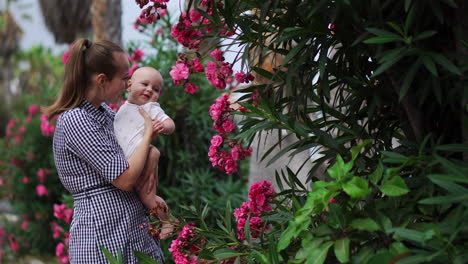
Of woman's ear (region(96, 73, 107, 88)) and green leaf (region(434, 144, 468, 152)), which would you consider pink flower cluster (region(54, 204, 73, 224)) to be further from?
green leaf (region(434, 144, 468, 152))

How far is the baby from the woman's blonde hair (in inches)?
5.8

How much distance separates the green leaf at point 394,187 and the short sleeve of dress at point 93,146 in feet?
4.22

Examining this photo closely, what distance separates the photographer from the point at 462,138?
2.13 metres

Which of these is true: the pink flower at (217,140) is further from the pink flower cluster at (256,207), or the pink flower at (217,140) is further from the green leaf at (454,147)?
the green leaf at (454,147)

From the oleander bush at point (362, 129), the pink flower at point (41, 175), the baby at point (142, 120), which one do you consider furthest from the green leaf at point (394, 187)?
the pink flower at point (41, 175)

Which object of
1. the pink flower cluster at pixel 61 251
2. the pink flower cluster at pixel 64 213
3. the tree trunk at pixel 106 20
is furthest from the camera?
the tree trunk at pixel 106 20

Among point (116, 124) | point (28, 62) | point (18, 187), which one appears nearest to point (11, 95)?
point (28, 62)

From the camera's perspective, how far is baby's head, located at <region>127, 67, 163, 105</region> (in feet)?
9.80

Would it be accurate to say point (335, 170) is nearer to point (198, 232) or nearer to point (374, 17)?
point (374, 17)

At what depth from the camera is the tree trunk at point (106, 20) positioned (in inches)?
300

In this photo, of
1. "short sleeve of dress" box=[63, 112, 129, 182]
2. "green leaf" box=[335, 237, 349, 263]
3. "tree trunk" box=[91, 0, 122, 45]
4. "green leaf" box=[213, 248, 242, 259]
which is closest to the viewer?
"green leaf" box=[335, 237, 349, 263]

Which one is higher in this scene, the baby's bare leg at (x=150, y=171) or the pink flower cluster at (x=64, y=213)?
the baby's bare leg at (x=150, y=171)

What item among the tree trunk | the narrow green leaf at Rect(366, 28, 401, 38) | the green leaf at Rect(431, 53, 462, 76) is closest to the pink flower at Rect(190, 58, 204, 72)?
the narrow green leaf at Rect(366, 28, 401, 38)

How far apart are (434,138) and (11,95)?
35.8 meters
